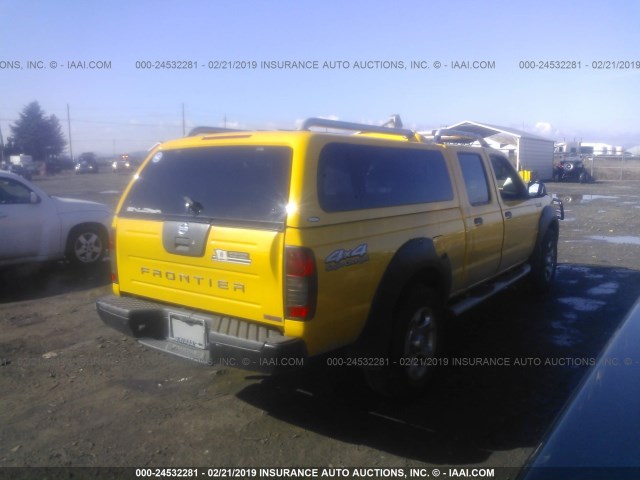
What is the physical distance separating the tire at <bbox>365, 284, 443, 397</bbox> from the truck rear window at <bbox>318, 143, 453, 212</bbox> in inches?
29.9

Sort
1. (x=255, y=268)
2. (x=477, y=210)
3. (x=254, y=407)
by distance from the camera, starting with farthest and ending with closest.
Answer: (x=477, y=210) < (x=254, y=407) < (x=255, y=268)

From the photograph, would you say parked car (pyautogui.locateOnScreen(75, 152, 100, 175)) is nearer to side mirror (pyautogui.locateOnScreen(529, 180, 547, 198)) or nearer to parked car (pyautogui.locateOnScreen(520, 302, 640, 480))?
side mirror (pyautogui.locateOnScreen(529, 180, 547, 198))

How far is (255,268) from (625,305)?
5294 mm

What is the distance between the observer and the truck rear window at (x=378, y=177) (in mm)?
A: 3690

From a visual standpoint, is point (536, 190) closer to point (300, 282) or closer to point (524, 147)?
point (300, 282)

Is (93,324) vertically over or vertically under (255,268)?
under

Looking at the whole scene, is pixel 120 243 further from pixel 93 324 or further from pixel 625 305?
pixel 625 305

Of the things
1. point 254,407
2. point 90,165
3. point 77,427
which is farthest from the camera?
point 90,165

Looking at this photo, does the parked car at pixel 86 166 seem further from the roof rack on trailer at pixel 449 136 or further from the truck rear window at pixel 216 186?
the truck rear window at pixel 216 186

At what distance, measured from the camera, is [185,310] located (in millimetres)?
3879

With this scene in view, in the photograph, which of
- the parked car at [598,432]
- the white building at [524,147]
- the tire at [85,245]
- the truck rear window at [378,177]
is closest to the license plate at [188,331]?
the truck rear window at [378,177]

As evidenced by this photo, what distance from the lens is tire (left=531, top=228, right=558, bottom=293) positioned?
6.95 m

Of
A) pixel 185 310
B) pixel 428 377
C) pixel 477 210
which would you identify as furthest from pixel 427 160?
pixel 185 310

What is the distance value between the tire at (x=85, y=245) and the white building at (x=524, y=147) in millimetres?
25468
